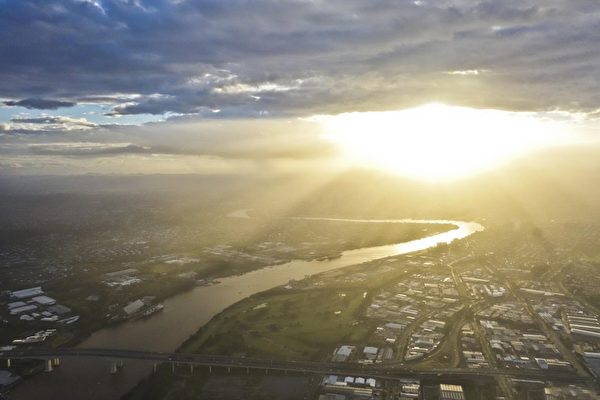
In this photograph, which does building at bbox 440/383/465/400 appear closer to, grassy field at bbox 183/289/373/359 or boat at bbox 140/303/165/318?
grassy field at bbox 183/289/373/359

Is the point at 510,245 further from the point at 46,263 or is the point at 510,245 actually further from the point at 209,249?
the point at 46,263

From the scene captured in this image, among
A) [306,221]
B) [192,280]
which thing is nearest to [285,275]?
[192,280]

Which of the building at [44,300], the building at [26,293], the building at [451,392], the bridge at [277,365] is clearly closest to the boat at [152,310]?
the bridge at [277,365]

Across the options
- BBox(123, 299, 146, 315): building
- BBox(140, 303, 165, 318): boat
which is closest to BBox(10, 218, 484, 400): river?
BBox(140, 303, 165, 318): boat

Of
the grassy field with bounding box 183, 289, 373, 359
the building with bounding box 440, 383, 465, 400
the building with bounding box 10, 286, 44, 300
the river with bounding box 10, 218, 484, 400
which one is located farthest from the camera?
the building with bounding box 10, 286, 44, 300

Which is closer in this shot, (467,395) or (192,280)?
(467,395)

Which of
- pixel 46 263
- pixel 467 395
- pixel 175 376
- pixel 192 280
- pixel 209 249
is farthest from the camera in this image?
pixel 209 249

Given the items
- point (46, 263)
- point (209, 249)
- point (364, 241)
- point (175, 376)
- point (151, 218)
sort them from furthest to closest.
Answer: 1. point (151, 218)
2. point (364, 241)
3. point (209, 249)
4. point (46, 263)
5. point (175, 376)
